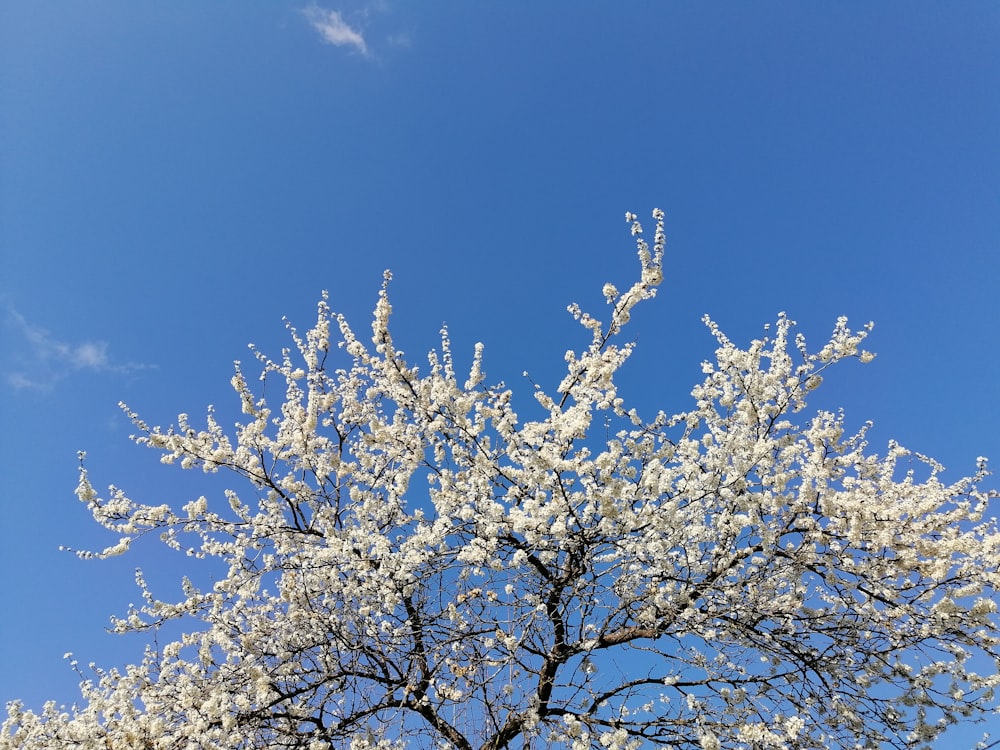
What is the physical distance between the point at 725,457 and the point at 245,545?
477 centimetres

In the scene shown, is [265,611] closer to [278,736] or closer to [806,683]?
[278,736]

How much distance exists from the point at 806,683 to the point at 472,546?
10.5ft

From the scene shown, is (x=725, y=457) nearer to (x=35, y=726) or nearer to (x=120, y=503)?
(x=120, y=503)

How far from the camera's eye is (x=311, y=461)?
6754mm

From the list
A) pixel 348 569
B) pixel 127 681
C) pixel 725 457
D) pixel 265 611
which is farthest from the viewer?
pixel 265 611

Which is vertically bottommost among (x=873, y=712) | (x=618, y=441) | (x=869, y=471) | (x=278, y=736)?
(x=873, y=712)

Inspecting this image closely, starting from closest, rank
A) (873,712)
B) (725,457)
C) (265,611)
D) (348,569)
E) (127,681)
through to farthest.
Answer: (725,457)
(873,712)
(348,569)
(127,681)
(265,611)

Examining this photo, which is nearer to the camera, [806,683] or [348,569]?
[806,683]

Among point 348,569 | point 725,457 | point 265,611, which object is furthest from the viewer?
point 265,611

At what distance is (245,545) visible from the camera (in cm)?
621

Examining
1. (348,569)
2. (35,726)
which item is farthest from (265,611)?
(35,726)

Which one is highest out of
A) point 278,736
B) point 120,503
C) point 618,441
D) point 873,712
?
point 120,503

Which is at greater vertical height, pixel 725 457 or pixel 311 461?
pixel 311 461

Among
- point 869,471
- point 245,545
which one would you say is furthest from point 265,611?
point 869,471
